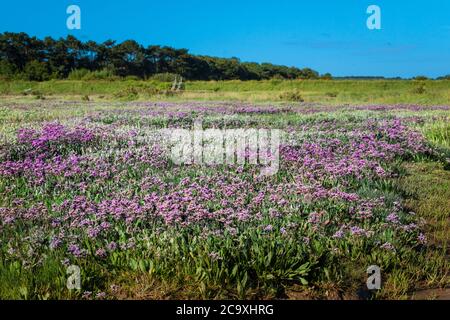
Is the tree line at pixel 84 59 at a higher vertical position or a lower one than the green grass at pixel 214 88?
higher

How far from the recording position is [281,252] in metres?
4.81

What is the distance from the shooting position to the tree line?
69812 mm

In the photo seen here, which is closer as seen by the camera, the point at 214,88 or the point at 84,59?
the point at 214,88

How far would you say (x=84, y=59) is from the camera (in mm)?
78312

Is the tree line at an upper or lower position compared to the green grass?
upper

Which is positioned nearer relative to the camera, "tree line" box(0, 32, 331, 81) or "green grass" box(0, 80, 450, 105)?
"green grass" box(0, 80, 450, 105)

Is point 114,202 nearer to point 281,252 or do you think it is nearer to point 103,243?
point 103,243

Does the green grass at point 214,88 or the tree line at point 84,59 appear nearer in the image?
the green grass at point 214,88

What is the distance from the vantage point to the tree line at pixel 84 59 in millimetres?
69812

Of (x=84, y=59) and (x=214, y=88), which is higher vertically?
(x=84, y=59)
